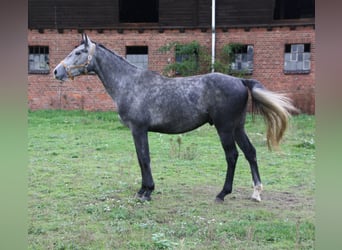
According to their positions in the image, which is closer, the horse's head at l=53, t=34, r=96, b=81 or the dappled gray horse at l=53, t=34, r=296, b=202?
the dappled gray horse at l=53, t=34, r=296, b=202

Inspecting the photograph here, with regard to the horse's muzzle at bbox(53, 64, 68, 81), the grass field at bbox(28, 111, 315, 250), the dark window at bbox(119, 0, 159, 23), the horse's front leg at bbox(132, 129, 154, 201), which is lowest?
the grass field at bbox(28, 111, 315, 250)

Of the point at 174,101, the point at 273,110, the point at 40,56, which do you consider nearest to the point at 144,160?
the point at 174,101

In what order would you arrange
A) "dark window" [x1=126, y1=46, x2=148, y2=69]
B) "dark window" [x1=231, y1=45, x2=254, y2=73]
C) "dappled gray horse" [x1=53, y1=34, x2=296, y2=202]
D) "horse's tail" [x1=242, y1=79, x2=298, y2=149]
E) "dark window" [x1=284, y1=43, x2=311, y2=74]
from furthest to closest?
"dark window" [x1=126, y1=46, x2=148, y2=69] → "dark window" [x1=231, y1=45, x2=254, y2=73] → "dark window" [x1=284, y1=43, x2=311, y2=74] → "dappled gray horse" [x1=53, y1=34, x2=296, y2=202] → "horse's tail" [x1=242, y1=79, x2=298, y2=149]

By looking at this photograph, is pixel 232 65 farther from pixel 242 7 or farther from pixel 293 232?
pixel 293 232

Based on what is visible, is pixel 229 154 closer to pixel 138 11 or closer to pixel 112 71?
pixel 112 71

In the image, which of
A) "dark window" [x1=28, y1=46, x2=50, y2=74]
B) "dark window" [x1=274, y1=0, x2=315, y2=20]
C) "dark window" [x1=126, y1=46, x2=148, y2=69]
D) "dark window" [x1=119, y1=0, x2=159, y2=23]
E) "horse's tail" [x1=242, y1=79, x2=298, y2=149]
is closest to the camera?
"horse's tail" [x1=242, y1=79, x2=298, y2=149]

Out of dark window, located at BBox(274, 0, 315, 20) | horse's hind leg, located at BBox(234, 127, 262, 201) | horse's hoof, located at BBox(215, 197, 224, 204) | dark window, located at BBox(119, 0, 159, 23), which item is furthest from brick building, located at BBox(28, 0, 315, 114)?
horse's hoof, located at BBox(215, 197, 224, 204)

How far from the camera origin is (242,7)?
18594mm

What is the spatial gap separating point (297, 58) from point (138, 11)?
9.11m

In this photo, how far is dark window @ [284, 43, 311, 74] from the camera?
18219 millimetres

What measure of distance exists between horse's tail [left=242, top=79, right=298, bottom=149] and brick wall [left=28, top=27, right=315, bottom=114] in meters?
13.6

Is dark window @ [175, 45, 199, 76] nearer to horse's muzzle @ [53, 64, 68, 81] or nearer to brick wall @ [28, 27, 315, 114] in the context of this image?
brick wall @ [28, 27, 315, 114]
